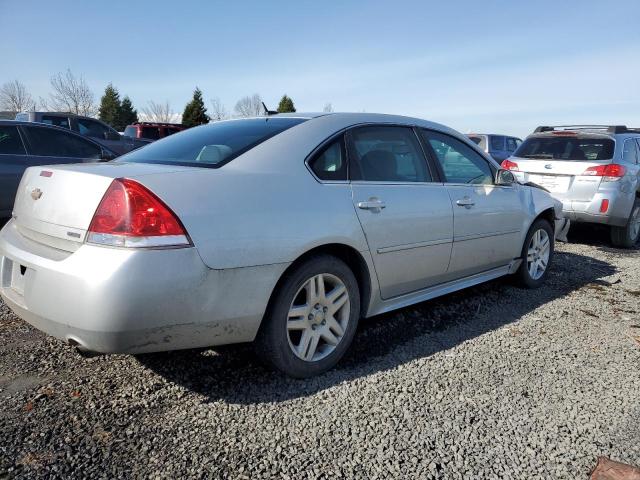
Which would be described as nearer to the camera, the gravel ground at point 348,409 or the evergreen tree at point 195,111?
the gravel ground at point 348,409

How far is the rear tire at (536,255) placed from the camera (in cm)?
468

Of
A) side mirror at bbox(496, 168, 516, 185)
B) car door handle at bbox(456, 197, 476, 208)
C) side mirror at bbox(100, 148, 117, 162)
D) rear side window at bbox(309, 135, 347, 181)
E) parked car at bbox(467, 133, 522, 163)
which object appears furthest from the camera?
parked car at bbox(467, 133, 522, 163)

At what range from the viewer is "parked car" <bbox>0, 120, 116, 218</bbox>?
248 inches

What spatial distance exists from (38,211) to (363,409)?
194 cm

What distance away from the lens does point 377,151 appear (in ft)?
11.0

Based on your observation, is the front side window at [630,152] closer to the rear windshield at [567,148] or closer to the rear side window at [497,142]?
the rear windshield at [567,148]

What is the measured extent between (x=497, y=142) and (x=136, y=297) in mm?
16341

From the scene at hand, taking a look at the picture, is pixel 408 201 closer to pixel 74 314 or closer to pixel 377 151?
pixel 377 151

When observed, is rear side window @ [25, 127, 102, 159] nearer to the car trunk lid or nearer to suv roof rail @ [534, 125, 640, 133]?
the car trunk lid

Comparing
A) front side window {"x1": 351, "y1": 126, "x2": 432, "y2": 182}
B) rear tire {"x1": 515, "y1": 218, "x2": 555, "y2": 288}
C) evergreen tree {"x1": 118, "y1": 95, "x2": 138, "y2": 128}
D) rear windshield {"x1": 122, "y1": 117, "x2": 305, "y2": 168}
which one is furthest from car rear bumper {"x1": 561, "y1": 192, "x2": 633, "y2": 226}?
evergreen tree {"x1": 118, "y1": 95, "x2": 138, "y2": 128}

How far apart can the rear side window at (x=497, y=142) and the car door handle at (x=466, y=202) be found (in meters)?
13.6

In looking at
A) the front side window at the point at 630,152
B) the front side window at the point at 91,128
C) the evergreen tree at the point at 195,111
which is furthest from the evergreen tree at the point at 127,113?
the front side window at the point at 630,152

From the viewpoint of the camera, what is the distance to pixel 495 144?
54.4 ft

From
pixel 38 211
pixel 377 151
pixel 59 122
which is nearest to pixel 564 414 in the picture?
pixel 377 151
